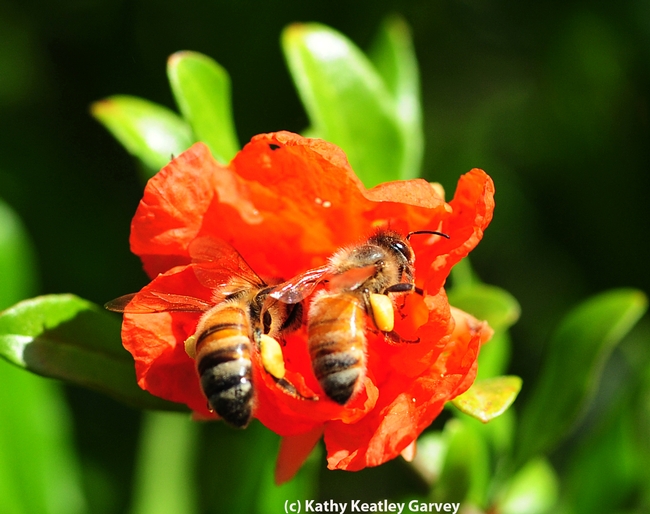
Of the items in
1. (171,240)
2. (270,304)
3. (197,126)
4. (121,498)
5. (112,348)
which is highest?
(197,126)

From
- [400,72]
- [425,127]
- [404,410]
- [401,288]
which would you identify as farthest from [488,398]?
[425,127]

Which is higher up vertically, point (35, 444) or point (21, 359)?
point (21, 359)

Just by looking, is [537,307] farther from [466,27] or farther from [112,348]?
[112,348]

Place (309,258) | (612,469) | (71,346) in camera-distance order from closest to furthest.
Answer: (71,346), (309,258), (612,469)

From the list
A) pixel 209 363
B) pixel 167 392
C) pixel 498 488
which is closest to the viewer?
pixel 209 363

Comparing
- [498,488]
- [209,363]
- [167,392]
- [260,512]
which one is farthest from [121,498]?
[209,363]

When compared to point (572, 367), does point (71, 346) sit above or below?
above

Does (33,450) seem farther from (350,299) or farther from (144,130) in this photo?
(350,299)
